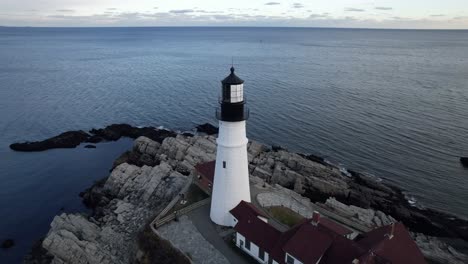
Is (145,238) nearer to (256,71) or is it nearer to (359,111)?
(359,111)

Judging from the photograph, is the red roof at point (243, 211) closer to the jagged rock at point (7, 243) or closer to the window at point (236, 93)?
the window at point (236, 93)

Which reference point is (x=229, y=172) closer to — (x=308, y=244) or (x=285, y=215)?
(x=285, y=215)

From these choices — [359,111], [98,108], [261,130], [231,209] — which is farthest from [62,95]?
[231,209]

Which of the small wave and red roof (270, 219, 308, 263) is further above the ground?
red roof (270, 219, 308, 263)

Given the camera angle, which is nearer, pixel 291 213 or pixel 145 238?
pixel 145 238

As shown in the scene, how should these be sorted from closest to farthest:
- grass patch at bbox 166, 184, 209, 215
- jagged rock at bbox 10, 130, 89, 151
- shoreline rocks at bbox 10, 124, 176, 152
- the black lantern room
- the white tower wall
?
the black lantern room, the white tower wall, grass patch at bbox 166, 184, 209, 215, jagged rock at bbox 10, 130, 89, 151, shoreline rocks at bbox 10, 124, 176, 152

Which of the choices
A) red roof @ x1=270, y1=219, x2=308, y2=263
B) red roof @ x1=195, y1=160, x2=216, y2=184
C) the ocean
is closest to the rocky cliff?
the ocean

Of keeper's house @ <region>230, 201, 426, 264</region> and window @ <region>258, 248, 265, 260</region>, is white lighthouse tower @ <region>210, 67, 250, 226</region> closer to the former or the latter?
keeper's house @ <region>230, 201, 426, 264</region>

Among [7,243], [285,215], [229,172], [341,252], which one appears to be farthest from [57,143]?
[341,252]

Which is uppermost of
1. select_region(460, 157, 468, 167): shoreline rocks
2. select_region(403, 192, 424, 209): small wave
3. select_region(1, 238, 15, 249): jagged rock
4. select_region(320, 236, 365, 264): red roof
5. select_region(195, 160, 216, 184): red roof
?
select_region(320, 236, 365, 264): red roof
